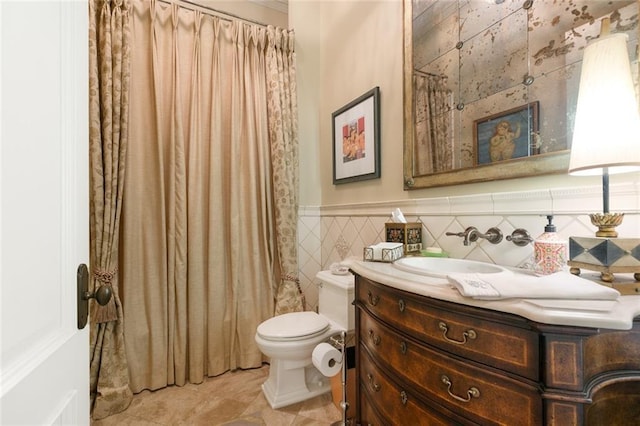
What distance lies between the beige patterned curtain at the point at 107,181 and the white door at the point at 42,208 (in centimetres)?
132

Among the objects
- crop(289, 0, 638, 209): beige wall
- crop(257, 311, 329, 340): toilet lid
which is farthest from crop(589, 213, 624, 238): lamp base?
crop(257, 311, 329, 340): toilet lid

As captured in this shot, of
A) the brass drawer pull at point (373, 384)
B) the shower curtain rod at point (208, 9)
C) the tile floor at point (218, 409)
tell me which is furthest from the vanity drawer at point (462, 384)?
the shower curtain rod at point (208, 9)

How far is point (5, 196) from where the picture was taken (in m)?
0.42

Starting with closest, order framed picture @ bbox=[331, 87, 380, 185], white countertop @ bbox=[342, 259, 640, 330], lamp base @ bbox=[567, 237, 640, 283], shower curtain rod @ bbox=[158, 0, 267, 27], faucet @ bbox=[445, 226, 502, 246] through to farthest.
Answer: white countertop @ bbox=[342, 259, 640, 330] < lamp base @ bbox=[567, 237, 640, 283] < faucet @ bbox=[445, 226, 502, 246] < framed picture @ bbox=[331, 87, 380, 185] < shower curtain rod @ bbox=[158, 0, 267, 27]

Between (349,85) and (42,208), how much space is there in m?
2.16

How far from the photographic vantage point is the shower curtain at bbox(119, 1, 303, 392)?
202 centimetres

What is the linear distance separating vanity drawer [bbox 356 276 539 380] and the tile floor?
1.16m

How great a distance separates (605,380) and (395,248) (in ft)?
2.55

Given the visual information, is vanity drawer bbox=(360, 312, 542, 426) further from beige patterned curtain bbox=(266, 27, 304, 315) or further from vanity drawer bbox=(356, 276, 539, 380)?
beige patterned curtain bbox=(266, 27, 304, 315)

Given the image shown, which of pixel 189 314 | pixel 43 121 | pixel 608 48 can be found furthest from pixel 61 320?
pixel 189 314

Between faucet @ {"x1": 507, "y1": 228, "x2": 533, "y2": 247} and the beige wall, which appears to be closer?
faucet @ {"x1": 507, "y1": 228, "x2": 533, "y2": 247}

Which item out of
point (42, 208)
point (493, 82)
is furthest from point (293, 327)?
point (493, 82)

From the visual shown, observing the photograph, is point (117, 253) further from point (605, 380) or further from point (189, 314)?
point (605, 380)

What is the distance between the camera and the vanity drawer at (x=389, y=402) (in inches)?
34.1
